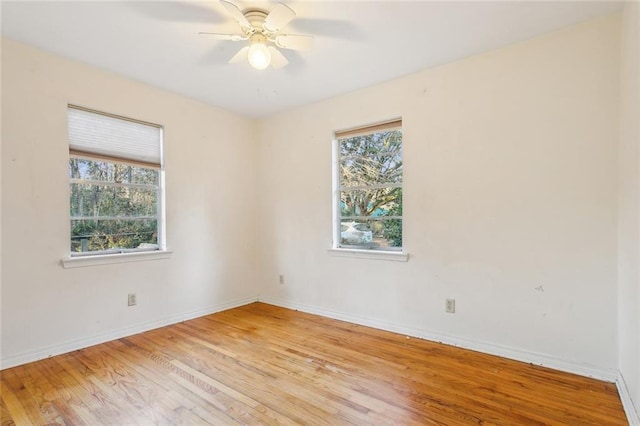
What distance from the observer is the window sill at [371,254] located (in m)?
3.18

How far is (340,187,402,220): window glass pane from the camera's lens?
336 cm

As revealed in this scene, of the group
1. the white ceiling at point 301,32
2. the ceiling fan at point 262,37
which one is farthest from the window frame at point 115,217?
the ceiling fan at point 262,37

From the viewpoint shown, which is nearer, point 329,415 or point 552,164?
point 329,415

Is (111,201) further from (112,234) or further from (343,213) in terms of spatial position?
(343,213)

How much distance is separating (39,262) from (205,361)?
1.57m

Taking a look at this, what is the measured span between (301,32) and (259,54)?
1.31 ft

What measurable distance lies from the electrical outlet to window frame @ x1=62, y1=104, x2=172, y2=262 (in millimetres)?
2847

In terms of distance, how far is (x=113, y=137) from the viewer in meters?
3.15

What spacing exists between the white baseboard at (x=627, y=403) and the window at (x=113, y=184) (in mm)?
3897

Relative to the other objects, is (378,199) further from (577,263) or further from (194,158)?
(194,158)

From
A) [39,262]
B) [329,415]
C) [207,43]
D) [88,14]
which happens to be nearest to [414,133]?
[207,43]

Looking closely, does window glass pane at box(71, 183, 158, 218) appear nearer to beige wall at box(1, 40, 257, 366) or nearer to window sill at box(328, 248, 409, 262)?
beige wall at box(1, 40, 257, 366)

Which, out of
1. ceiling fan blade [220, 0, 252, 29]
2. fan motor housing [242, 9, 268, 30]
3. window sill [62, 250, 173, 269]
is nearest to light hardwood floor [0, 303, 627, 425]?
window sill [62, 250, 173, 269]

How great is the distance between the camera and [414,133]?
3.12 m
